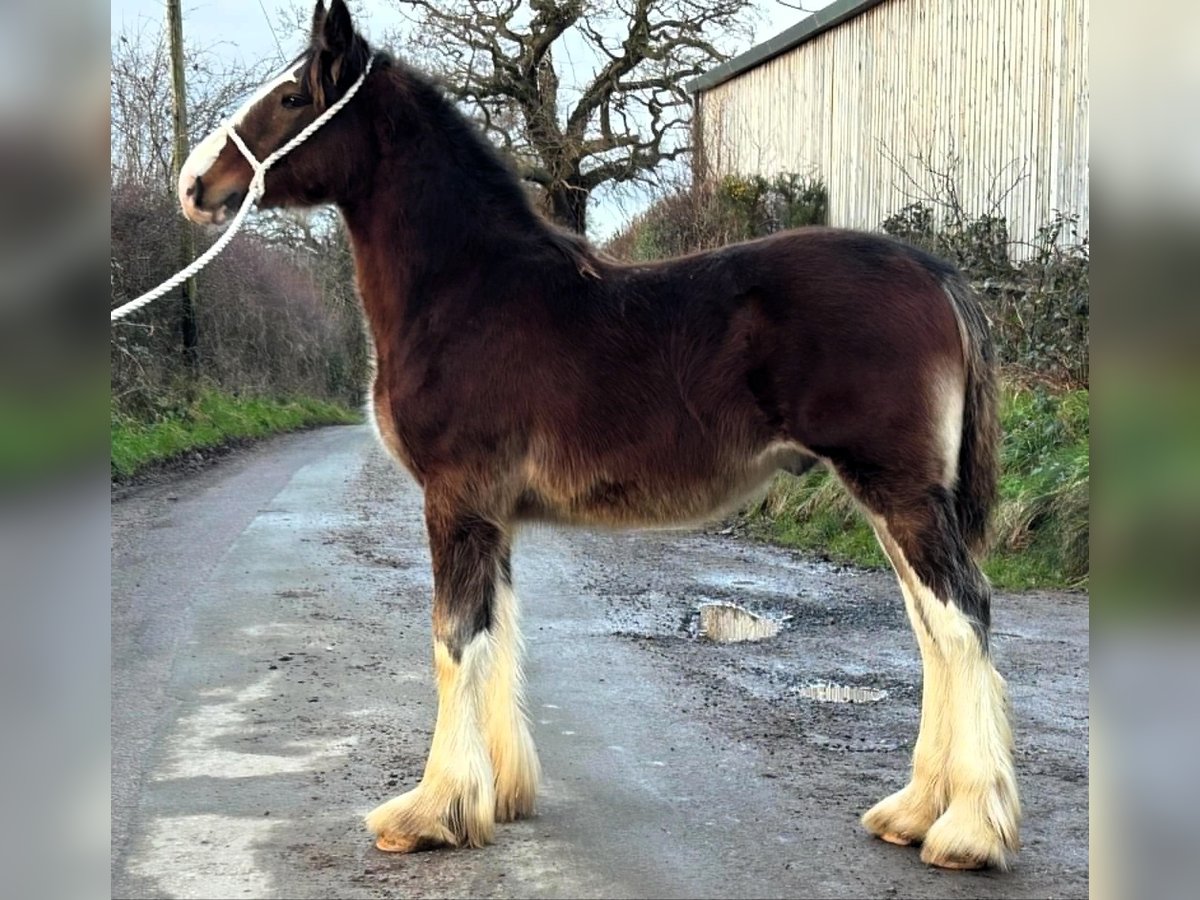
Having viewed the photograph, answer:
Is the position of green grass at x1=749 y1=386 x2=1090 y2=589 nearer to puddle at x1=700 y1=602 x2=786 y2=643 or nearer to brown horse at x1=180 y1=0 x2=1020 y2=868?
puddle at x1=700 y1=602 x2=786 y2=643

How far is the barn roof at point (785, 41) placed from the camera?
10.7 meters

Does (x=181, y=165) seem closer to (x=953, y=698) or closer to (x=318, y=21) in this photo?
(x=318, y=21)

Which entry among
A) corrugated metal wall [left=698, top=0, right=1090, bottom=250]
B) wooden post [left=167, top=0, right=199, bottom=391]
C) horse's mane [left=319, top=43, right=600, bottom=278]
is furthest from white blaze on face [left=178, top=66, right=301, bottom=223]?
wooden post [left=167, top=0, right=199, bottom=391]

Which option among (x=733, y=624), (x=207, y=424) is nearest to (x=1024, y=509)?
(x=733, y=624)

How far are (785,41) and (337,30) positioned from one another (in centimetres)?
909

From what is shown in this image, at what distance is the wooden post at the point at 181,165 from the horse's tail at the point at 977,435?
11142 mm

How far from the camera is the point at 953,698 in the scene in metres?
2.96

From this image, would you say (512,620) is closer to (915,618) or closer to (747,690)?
(915,618)

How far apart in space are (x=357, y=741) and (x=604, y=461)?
168 cm

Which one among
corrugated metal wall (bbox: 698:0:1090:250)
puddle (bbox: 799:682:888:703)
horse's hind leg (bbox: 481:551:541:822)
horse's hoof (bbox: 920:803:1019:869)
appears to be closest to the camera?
horse's hoof (bbox: 920:803:1019:869)

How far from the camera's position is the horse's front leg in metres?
3.04

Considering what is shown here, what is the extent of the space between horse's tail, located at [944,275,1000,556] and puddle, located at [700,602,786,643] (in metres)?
2.42

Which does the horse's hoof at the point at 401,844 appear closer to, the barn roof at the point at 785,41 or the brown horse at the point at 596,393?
the brown horse at the point at 596,393
